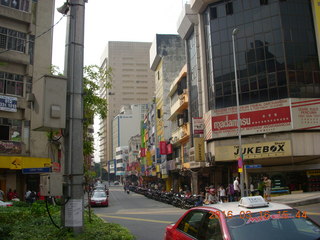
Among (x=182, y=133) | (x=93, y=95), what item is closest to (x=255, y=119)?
Answer: (x=182, y=133)

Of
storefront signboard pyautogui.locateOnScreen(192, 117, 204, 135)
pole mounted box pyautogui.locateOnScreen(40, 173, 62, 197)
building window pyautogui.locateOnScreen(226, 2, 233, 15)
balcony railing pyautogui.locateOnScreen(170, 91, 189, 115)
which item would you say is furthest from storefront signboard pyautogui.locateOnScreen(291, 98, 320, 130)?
pole mounted box pyautogui.locateOnScreen(40, 173, 62, 197)

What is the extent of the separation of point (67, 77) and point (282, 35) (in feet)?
86.9

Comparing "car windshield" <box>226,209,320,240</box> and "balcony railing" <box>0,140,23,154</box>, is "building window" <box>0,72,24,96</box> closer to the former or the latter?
"balcony railing" <box>0,140,23,154</box>

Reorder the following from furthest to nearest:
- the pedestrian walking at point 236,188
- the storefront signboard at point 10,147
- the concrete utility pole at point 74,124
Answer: the storefront signboard at point 10,147, the pedestrian walking at point 236,188, the concrete utility pole at point 74,124

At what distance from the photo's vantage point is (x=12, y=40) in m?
27.9

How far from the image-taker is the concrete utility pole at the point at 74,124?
6.16 meters

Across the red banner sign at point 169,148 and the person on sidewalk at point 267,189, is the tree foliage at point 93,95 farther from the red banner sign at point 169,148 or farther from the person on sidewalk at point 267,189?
the red banner sign at point 169,148

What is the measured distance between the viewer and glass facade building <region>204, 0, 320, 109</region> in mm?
29016

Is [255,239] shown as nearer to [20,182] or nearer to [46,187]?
[46,187]

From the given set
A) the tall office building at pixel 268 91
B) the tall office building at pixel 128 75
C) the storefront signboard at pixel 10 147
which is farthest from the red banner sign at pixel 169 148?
the tall office building at pixel 128 75

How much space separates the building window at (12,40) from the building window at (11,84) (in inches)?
83.5

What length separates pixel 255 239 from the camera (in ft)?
13.6

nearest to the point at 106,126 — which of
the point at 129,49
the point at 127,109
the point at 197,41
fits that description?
the point at 127,109

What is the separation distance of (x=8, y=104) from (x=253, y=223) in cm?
2587
